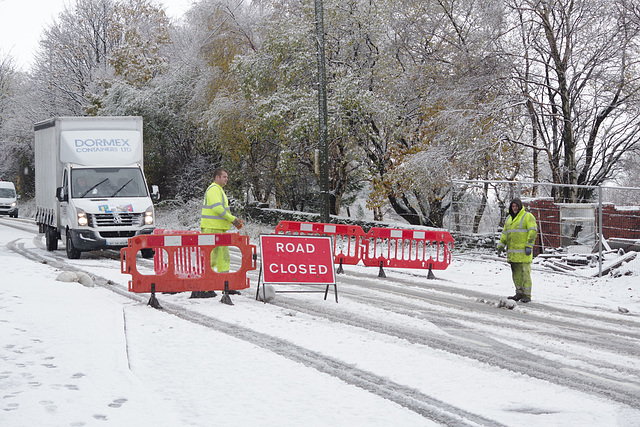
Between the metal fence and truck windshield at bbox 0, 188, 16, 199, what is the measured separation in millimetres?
29541

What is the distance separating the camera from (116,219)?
1650cm

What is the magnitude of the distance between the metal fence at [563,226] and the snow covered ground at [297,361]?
3593mm

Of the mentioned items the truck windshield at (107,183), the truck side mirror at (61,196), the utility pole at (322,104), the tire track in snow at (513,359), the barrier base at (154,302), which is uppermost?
the utility pole at (322,104)

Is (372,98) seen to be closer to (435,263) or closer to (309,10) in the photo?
(309,10)

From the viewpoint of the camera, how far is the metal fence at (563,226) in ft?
48.5

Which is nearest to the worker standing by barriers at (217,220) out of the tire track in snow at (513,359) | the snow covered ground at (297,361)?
the snow covered ground at (297,361)

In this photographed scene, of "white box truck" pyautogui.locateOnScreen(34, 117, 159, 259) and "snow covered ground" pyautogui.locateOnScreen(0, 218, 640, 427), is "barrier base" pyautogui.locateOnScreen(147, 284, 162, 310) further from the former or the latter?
"white box truck" pyautogui.locateOnScreen(34, 117, 159, 259)

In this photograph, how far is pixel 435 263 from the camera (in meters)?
14.7

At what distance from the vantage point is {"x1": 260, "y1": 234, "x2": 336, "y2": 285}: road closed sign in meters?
10.4

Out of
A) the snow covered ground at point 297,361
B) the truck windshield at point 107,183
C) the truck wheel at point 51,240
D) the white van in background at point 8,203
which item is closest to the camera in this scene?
the snow covered ground at point 297,361

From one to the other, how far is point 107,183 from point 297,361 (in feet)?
39.4

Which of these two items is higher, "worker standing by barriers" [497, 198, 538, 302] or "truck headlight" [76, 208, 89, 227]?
"truck headlight" [76, 208, 89, 227]

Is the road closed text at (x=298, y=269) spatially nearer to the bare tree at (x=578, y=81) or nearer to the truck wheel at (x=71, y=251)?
the truck wheel at (x=71, y=251)

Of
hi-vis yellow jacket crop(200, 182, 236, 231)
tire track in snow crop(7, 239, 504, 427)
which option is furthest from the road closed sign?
tire track in snow crop(7, 239, 504, 427)
